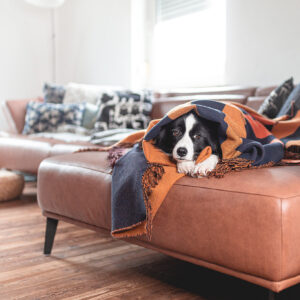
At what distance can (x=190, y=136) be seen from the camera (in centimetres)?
138

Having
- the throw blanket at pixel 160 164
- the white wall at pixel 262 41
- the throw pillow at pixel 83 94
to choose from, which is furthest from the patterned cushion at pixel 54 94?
the throw blanket at pixel 160 164

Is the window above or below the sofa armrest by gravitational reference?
above

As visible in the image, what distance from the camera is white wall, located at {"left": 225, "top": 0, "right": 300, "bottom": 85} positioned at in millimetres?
2828

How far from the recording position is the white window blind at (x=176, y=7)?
368 centimetres

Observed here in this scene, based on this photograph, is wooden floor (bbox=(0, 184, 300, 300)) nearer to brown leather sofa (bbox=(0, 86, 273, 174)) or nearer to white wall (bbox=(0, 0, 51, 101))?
brown leather sofa (bbox=(0, 86, 273, 174))

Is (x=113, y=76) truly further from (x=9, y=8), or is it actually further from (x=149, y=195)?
(x=149, y=195)

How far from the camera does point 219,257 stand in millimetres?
1224

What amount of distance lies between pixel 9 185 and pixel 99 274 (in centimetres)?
150

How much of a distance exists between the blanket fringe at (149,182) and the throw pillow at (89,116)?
1953mm

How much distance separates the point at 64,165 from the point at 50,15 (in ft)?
12.6

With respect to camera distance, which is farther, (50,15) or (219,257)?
(50,15)

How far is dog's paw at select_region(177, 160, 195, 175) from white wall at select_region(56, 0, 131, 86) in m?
3.00

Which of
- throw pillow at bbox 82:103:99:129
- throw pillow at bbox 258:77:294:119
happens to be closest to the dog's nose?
throw pillow at bbox 258:77:294:119

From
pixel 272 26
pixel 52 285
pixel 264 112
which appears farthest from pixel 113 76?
pixel 52 285
